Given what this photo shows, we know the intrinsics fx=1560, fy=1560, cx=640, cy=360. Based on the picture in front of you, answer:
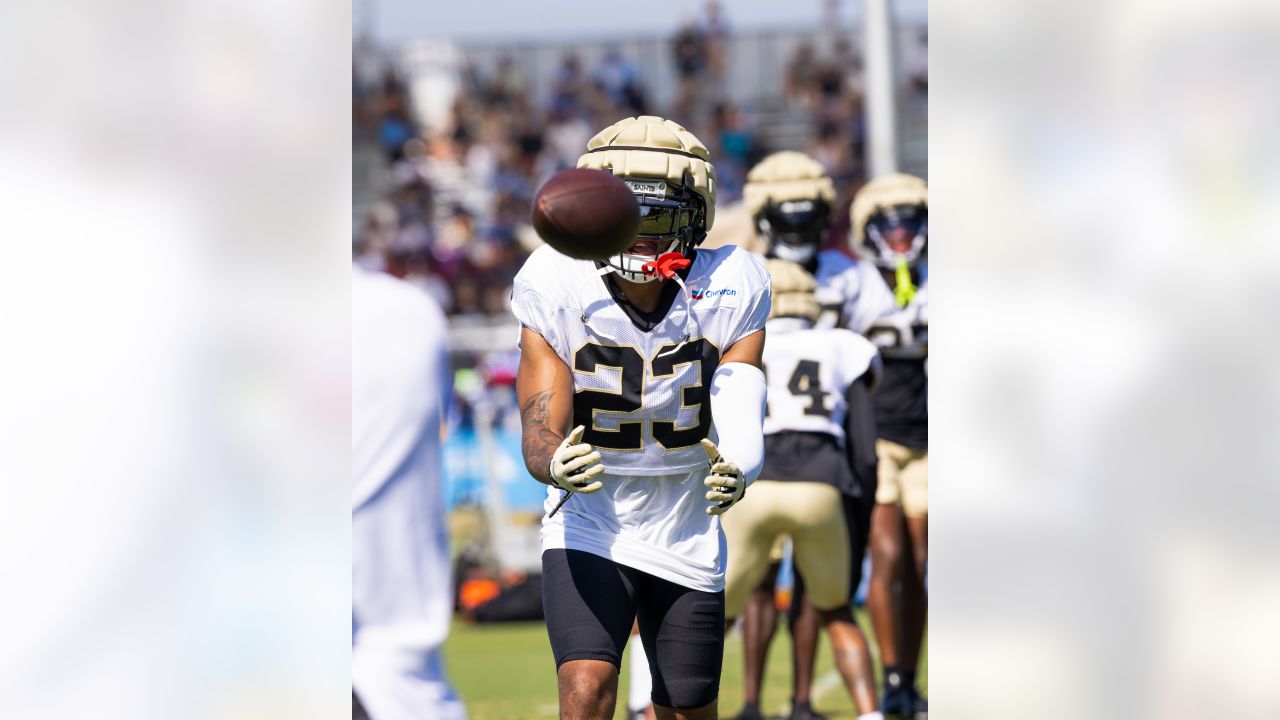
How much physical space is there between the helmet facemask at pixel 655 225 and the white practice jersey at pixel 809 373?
2.06 metres

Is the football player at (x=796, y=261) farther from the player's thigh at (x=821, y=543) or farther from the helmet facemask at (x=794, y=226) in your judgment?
the player's thigh at (x=821, y=543)

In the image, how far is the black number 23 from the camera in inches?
155

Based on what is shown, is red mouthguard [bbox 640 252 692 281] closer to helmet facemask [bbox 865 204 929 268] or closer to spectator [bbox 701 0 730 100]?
helmet facemask [bbox 865 204 929 268]

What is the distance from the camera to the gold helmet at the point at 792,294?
20.1 feet

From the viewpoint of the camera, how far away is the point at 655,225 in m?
3.98

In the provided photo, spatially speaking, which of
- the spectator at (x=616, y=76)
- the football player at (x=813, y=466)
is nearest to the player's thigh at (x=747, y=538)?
the football player at (x=813, y=466)

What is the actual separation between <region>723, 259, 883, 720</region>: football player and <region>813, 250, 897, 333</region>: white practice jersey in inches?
10.7

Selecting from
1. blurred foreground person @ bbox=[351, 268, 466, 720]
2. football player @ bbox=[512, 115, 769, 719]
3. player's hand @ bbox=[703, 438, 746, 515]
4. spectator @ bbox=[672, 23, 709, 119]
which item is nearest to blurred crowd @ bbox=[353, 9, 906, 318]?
spectator @ bbox=[672, 23, 709, 119]

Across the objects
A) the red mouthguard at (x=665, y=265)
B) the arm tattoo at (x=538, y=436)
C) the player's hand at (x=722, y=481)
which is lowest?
the player's hand at (x=722, y=481)

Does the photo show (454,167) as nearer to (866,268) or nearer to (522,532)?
(522,532)

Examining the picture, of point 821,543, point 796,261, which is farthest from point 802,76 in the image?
point 821,543

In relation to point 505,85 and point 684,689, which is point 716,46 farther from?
point 684,689
